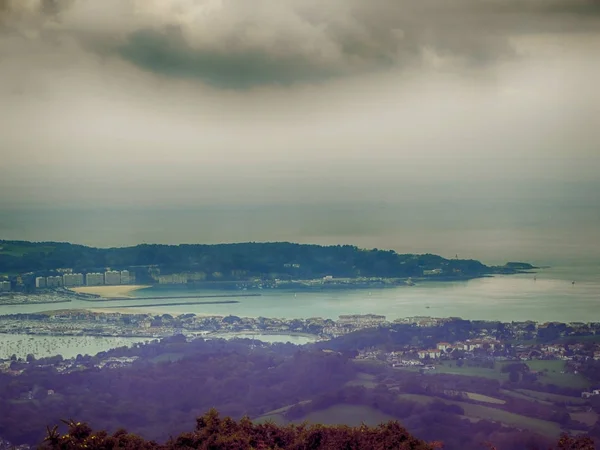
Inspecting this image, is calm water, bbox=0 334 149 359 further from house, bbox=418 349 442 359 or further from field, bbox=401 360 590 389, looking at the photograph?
field, bbox=401 360 590 389

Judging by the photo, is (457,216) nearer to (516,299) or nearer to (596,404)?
(516,299)

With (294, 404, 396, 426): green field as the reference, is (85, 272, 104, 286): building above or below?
above

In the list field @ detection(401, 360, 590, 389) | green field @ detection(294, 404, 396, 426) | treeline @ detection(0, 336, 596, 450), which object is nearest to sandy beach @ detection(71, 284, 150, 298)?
treeline @ detection(0, 336, 596, 450)

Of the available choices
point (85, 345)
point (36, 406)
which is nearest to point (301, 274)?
point (85, 345)

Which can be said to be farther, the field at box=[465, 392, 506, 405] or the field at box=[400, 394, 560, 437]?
the field at box=[465, 392, 506, 405]

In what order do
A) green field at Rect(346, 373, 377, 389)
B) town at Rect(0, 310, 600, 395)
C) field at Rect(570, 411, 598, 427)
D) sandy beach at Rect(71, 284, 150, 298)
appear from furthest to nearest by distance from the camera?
sandy beach at Rect(71, 284, 150, 298), town at Rect(0, 310, 600, 395), green field at Rect(346, 373, 377, 389), field at Rect(570, 411, 598, 427)

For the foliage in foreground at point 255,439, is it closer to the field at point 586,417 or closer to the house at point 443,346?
the field at point 586,417

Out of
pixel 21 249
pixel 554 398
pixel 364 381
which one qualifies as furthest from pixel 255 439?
pixel 21 249
